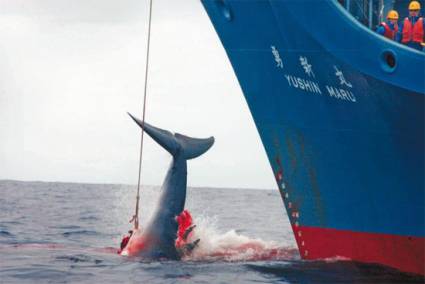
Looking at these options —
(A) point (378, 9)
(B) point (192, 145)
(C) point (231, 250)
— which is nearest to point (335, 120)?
(A) point (378, 9)

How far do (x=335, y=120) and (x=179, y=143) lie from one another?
398 cm

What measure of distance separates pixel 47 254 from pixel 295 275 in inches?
248

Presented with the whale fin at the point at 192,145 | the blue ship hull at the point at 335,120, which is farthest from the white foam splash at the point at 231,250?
the whale fin at the point at 192,145

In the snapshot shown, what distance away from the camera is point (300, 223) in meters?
14.7

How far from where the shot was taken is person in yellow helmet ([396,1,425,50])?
12242mm

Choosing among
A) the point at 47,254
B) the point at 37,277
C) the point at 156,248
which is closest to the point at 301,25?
the point at 156,248

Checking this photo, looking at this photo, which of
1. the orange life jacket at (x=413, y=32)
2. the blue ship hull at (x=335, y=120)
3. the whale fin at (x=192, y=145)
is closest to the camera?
the blue ship hull at (x=335, y=120)

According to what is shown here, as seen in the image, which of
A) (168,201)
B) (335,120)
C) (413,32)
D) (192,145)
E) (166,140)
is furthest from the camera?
(192,145)

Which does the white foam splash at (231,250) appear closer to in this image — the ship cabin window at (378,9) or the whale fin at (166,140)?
the whale fin at (166,140)

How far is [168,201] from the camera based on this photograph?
49.9ft

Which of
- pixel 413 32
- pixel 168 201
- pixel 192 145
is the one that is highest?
pixel 413 32

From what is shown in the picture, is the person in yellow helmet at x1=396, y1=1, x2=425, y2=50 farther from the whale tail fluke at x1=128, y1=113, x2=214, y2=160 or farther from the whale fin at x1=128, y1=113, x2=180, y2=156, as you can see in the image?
the whale fin at x1=128, y1=113, x2=180, y2=156

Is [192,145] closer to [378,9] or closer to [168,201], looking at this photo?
[168,201]

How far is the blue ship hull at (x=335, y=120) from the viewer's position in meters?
11.9
